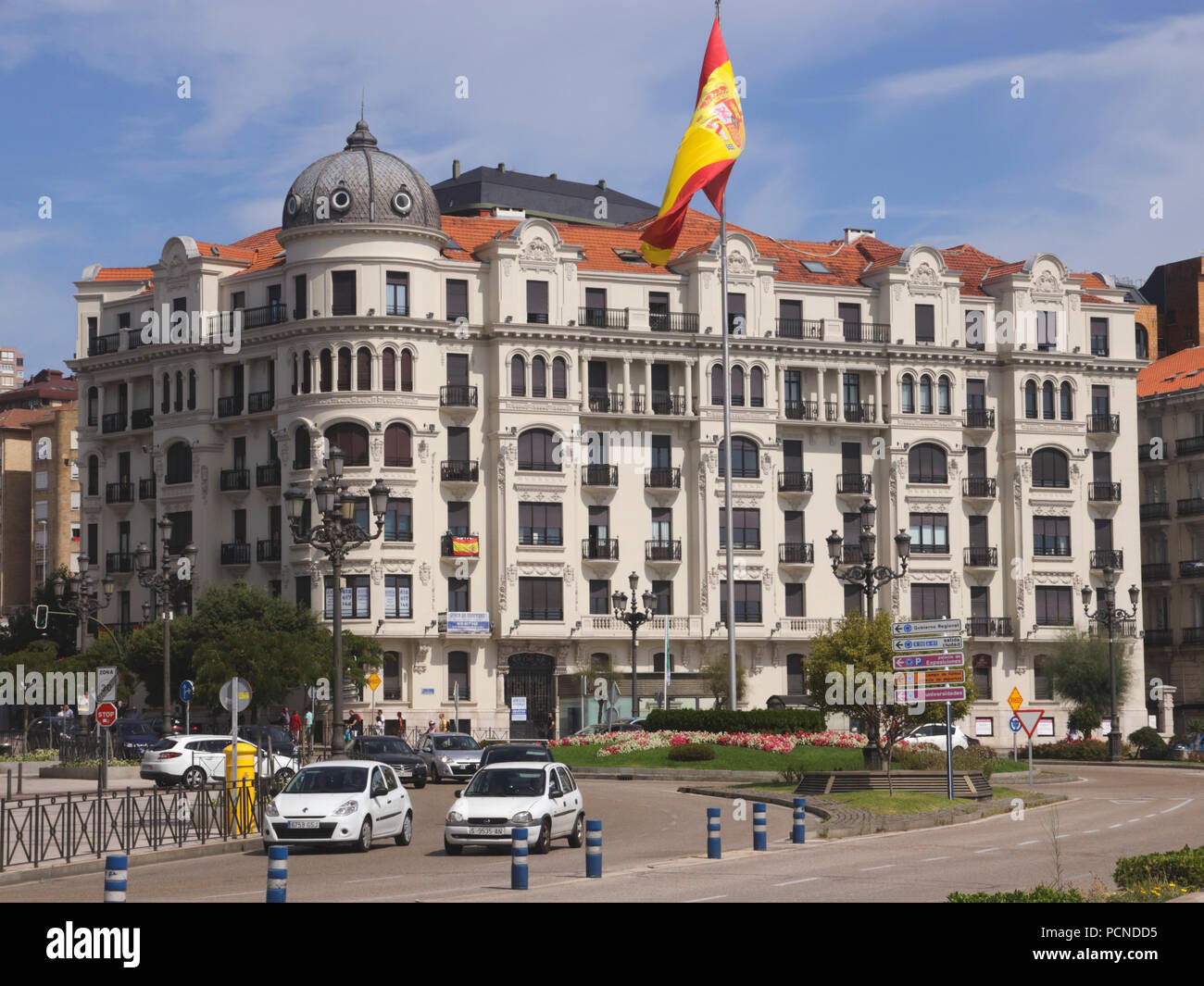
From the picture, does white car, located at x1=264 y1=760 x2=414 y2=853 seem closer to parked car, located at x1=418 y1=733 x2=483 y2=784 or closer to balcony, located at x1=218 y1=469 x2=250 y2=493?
parked car, located at x1=418 y1=733 x2=483 y2=784

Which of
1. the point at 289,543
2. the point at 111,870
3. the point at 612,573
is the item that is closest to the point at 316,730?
the point at 289,543

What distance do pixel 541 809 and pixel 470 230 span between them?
189ft

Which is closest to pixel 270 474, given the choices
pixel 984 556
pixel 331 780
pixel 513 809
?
pixel 984 556

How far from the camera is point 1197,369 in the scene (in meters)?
93.1

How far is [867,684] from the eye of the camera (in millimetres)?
42906

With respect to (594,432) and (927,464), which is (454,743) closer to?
(594,432)

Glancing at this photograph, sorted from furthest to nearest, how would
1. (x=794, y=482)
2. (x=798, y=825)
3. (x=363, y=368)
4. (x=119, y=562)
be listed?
(x=119, y=562)
(x=794, y=482)
(x=363, y=368)
(x=798, y=825)

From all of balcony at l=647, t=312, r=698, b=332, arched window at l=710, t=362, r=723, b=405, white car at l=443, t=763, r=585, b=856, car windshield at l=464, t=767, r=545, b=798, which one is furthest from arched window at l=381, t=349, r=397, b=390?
car windshield at l=464, t=767, r=545, b=798

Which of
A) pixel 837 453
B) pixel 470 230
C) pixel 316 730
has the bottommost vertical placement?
pixel 316 730

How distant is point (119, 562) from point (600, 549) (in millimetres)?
21145

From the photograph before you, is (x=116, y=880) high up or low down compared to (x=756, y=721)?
up

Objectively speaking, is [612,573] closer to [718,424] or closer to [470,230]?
[718,424]

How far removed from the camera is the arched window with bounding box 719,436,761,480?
7862cm
